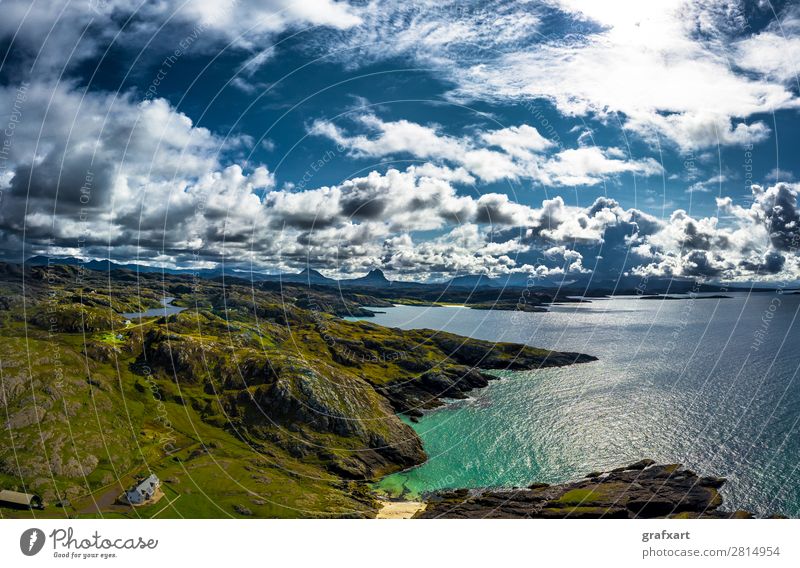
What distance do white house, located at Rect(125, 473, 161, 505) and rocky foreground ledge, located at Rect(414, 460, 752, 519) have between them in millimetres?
34151

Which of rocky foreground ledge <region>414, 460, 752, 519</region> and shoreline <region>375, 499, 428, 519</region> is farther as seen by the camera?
rocky foreground ledge <region>414, 460, 752, 519</region>

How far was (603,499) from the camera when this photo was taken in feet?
226

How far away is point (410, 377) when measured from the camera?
465 ft

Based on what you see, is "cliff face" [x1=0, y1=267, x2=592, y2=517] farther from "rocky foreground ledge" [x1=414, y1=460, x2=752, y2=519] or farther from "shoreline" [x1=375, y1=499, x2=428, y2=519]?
"rocky foreground ledge" [x1=414, y1=460, x2=752, y2=519]

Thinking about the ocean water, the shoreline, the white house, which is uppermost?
the white house

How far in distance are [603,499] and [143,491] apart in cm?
6163

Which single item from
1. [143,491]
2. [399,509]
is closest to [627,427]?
[399,509]

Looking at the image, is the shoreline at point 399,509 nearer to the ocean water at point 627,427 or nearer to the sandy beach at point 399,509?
the sandy beach at point 399,509

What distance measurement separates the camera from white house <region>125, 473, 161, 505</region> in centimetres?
5650

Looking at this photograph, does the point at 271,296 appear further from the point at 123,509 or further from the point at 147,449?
the point at 123,509

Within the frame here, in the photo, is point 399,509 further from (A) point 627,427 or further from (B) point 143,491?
(A) point 627,427

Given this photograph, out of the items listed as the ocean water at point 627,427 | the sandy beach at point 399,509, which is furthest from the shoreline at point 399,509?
the ocean water at point 627,427

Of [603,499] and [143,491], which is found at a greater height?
[143,491]

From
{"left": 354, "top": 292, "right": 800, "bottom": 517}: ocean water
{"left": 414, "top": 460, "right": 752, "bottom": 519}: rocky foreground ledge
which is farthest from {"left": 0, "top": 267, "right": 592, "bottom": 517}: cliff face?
{"left": 414, "top": 460, "right": 752, "bottom": 519}: rocky foreground ledge
